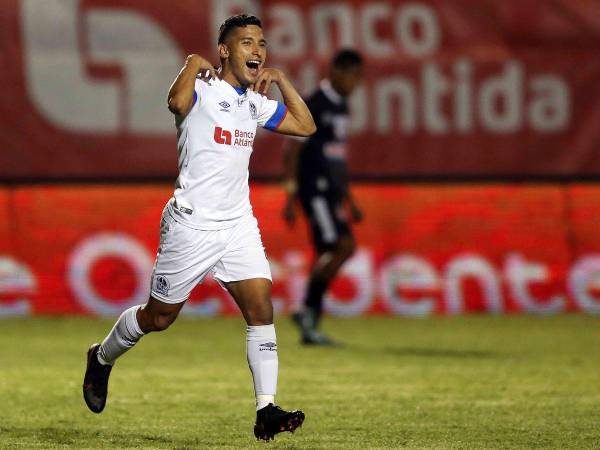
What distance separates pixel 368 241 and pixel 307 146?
248cm

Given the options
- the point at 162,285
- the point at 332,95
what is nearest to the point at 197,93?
the point at 162,285

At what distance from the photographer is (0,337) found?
1147 centimetres

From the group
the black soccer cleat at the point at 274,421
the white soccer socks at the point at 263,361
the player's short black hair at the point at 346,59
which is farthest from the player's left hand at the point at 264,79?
the player's short black hair at the point at 346,59

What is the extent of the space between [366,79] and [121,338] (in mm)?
7117

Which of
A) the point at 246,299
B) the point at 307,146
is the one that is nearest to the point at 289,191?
the point at 307,146

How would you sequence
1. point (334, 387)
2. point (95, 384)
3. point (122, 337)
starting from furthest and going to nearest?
point (334, 387) < point (95, 384) < point (122, 337)

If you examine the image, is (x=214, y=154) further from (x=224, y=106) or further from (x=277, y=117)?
(x=277, y=117)

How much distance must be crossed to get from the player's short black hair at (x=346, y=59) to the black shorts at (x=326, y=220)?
1050mm

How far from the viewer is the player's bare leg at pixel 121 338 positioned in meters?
6.62

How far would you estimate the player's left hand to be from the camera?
6.41 m

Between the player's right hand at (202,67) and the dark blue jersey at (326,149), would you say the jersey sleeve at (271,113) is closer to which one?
the player's right hand at (202,67)

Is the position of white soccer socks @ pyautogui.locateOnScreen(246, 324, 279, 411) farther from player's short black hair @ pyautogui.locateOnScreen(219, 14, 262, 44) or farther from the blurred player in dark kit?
the blurred player in dark kit

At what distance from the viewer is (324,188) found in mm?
11102

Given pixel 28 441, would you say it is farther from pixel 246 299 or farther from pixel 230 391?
pixel 230 391
